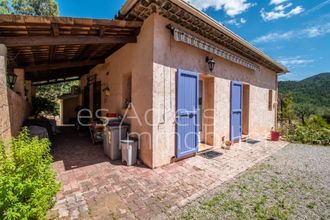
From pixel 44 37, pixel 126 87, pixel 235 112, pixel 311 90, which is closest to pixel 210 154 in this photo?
pixel 235 112

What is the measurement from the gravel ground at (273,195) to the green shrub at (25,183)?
1.89 meters

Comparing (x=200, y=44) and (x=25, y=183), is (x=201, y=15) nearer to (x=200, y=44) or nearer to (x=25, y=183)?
(x=200, y=44)

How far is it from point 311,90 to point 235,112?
113 feet

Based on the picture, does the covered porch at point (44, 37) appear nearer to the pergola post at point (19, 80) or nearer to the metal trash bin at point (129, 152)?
the pergola post at point (19, 80)

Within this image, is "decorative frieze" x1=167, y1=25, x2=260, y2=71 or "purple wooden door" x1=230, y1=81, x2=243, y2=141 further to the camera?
"purple wooden door" x1=230, y1=81, x2=243, y2=141

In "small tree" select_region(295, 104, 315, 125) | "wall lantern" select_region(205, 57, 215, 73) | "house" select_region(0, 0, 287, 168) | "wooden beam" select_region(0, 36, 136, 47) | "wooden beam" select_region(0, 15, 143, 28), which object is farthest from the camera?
"small tree" select_region(295, 104, 315, 125)

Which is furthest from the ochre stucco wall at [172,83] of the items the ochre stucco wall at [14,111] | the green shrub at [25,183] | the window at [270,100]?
the window at [270,100]

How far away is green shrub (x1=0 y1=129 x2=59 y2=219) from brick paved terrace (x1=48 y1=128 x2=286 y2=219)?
76 cm

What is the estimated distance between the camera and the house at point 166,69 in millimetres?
4234

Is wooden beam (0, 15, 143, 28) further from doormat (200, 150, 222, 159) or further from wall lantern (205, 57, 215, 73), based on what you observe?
doormat (200, 150, 222, 159)

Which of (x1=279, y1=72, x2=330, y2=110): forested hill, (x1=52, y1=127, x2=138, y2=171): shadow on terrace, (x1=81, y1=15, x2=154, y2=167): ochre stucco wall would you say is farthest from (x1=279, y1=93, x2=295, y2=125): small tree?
(x1=279, y1=72, x2=330, y2=110): forested hill

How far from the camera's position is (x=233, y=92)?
271 inches

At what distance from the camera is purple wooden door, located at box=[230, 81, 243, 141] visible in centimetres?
682

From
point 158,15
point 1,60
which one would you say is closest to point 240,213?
point 158,15
